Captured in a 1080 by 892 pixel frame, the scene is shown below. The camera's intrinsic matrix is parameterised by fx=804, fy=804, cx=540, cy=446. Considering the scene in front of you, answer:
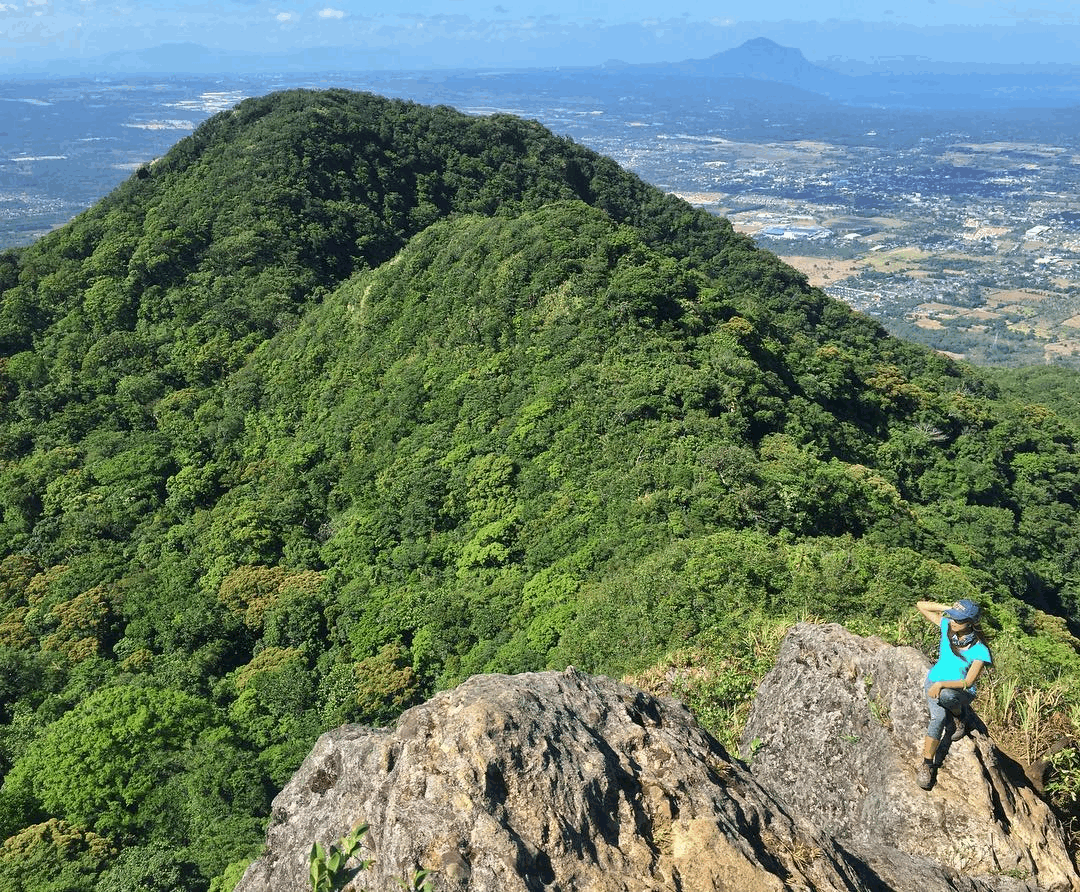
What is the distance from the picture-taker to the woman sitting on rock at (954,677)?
9.48 m

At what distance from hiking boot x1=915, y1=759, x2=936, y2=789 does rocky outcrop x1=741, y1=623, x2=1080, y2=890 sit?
112 mm

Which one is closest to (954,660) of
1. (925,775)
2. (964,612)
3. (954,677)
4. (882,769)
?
(954,677)

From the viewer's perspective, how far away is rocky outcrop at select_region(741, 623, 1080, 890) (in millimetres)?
9344

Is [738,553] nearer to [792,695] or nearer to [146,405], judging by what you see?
[792,695]

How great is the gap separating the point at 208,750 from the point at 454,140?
66210 mm

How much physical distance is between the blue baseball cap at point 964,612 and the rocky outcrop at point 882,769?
4.64 ft

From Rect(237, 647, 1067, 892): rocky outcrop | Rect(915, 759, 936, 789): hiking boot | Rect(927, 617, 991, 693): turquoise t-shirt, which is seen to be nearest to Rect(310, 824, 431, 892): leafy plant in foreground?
Rect(237, 647, 1067, 892): rocky outcrop

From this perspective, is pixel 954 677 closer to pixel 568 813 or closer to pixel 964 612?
pixel 964 612

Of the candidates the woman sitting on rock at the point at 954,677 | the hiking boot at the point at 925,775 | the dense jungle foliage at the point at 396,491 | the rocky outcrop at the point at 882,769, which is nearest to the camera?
the rocky outcrop at the point at 882,769

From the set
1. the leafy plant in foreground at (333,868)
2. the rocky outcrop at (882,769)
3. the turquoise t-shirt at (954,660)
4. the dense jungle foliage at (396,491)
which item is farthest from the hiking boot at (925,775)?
the leafy plant in foreground at (333,868)

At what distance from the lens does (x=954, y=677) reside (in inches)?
380

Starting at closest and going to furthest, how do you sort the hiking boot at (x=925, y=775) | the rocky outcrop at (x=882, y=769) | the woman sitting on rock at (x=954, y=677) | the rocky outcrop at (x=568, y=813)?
the rocky outcrop at (x=568, y=813) < the rocky outcrop at (x=882, y=769) < the woman sitting on rock at (x=954, y=677) < the hiking boot at (x=925, y=775)

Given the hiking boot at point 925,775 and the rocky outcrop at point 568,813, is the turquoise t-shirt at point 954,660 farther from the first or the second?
the rocky outcrop at point 568,813

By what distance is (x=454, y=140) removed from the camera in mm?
79562
